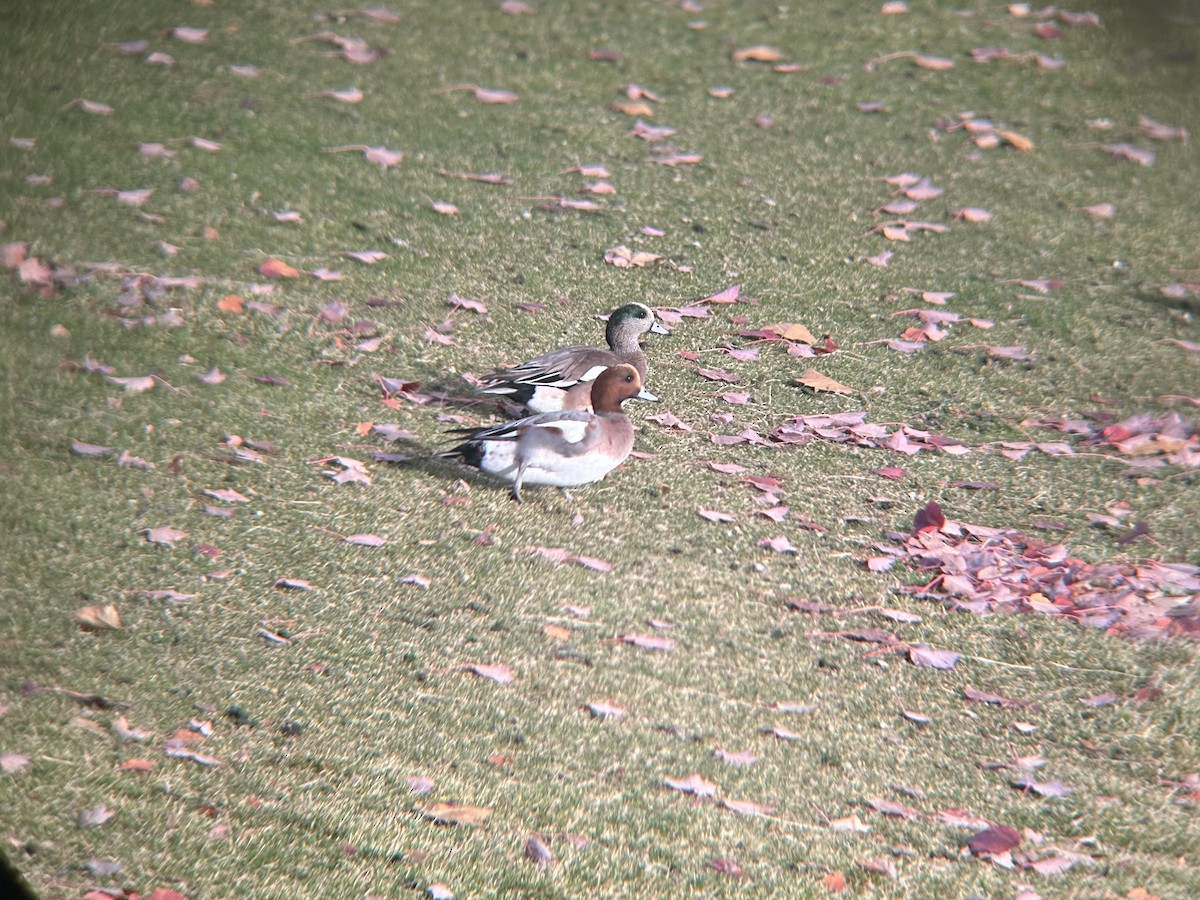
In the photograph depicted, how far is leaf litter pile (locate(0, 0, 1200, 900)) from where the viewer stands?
427 centimetres

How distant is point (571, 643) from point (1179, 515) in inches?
136

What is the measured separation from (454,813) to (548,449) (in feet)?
Result: 6.57

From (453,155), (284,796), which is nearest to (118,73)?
(453,155)

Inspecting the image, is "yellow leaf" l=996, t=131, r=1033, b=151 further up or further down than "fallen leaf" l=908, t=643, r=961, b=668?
further down

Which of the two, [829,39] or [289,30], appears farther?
[829,39]

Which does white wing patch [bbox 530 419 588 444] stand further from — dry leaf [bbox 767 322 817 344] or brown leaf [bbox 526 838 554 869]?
dry leaf [bbox 767 322 817 344]

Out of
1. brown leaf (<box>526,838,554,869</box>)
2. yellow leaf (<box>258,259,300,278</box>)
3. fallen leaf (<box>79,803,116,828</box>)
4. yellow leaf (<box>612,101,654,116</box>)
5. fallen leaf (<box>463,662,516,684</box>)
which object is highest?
fallen leaf (<box>79,803,116,828</box>)

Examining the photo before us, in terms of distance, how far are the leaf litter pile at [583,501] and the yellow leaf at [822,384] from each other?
36mm

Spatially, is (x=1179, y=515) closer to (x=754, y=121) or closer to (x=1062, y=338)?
(x=1062, y=338)

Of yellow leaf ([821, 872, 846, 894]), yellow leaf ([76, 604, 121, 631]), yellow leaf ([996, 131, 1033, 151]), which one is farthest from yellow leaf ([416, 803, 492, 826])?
yellow leaf ([996, 131, 1033, 151])

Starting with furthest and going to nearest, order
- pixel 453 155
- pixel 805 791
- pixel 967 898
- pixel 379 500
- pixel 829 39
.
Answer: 1. pixel 829 39
2. pixel 453 155
3. pixel 379 500
4. pixel 805 791
5. pixel 967 898

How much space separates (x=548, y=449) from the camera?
575 cm

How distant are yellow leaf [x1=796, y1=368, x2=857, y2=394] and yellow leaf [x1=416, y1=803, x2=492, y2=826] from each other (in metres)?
3.71

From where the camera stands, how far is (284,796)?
420 cm
